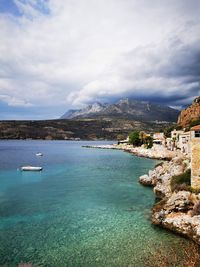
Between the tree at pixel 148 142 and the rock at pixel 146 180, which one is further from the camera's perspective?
the tree at pixel 148 142

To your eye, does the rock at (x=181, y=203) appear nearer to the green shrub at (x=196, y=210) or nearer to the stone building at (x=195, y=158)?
the green shrub at (x=196, y=210)

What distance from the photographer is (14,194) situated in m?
30.1

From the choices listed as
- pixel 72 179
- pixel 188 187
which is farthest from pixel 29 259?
pixel 72 179

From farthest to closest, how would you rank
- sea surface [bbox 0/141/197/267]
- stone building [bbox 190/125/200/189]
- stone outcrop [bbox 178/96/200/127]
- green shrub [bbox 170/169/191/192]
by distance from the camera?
stone outcrop [bbox 178/96/200/127], green shrub [bbox 170/169/191/192], stone building [bbox 190/125/200/189], sea surface [bbox 0/141/197/267]

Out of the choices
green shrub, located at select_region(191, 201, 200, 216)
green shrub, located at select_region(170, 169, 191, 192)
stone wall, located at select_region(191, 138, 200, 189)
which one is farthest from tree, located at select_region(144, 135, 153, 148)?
green shrub, located at select_region(191, 201, 200, 216)

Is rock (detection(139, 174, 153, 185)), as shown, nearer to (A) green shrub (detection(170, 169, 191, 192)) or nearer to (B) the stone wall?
(A) green shrub (detection(170, 169, 191, 192))

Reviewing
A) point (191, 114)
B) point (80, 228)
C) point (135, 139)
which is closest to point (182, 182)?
point (80, 228)

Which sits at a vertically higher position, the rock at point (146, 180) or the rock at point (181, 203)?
the rock at point (181, 203)

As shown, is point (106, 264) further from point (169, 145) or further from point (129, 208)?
point (169, 145)

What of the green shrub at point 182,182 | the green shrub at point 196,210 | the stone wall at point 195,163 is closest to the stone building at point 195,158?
the stone wall at point 195,163

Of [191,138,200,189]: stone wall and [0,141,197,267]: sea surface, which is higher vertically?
[191,138,200,189]: stone wall

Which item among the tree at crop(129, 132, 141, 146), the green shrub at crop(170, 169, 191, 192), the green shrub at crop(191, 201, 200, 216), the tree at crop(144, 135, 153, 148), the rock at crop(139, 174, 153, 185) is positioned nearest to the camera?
the green shrub at crop(191, 201, 200, 216)

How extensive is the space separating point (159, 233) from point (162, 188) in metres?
10.8

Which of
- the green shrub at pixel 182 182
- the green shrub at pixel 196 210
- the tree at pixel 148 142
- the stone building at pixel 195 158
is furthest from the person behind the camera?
the tree at pixel 148 142
